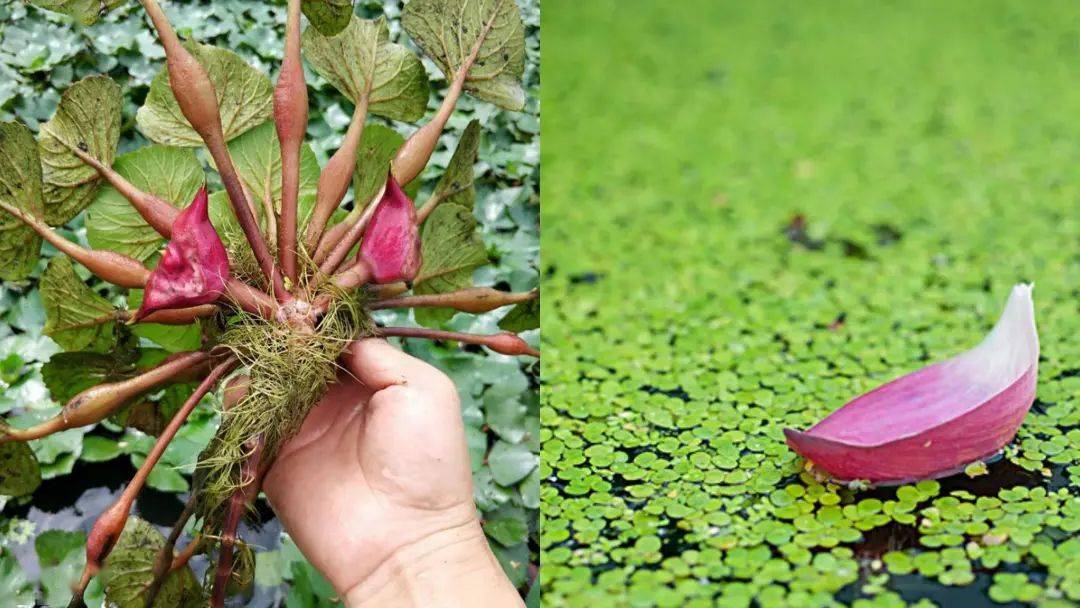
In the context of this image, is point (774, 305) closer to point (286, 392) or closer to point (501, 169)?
point (501, 169)

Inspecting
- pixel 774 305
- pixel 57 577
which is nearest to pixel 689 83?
pixel 774 305

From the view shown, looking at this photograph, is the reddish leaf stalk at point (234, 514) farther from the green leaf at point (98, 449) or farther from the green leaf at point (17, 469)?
the green leaf at point (98, 449)

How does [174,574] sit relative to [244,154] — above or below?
below

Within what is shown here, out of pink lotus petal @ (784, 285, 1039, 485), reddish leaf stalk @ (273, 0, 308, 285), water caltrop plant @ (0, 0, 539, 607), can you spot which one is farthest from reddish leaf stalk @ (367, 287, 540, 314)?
pink lotus petal @ (784, 285, 1039, 485)

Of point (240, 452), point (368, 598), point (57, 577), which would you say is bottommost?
point (57, 577)

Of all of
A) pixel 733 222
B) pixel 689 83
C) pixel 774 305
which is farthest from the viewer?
pixel 689 83

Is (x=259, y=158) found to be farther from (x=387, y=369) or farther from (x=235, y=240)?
(x=387, y=369)
